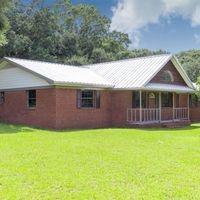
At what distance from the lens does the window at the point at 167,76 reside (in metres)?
28.6

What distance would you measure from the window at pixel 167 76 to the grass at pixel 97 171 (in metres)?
14.0

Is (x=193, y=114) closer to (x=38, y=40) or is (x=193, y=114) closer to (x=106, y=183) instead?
(x=38, y=40)

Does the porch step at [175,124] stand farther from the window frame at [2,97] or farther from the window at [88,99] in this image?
the window frame at [2,97]

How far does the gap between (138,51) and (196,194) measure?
5900 centimetres

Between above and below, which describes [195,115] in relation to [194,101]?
below

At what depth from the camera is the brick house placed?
901 inches

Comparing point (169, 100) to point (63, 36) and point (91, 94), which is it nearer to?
point (91, 94)

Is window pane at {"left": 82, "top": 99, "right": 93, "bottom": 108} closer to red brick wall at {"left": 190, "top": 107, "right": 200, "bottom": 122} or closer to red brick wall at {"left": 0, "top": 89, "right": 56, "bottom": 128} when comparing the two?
red brick wall at {"left": 0, "top": 89, "right": 56, "bottom": 128}

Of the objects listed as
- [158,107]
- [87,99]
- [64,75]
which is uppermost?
[64,75]

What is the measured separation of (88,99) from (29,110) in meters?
3.81

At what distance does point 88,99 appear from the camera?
80.7 ft

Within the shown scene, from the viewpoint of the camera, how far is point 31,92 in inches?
955

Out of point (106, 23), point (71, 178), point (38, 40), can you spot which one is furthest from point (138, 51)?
point (71, 178)

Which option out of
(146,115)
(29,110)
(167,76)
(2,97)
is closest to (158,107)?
(146,115)
